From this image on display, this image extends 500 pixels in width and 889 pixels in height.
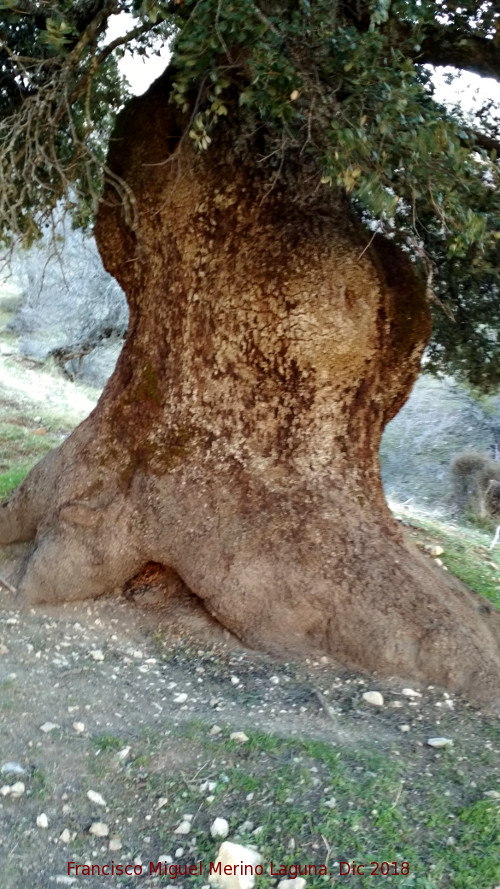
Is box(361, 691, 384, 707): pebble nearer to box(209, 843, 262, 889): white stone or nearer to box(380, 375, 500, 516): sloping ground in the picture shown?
box(209, 843, 262, 889): white stone

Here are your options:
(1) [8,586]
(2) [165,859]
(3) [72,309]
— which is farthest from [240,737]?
(3) [72,309]

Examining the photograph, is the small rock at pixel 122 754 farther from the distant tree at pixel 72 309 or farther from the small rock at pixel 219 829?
the distant tree at pixel 72 309

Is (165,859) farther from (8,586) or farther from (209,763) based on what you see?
(8,586)

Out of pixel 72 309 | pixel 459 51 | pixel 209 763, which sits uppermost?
pixel 459 51

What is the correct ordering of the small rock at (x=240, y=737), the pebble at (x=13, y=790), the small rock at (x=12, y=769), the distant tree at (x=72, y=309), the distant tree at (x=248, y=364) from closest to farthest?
1. the pebble at (x=13, y=790)
2. the small rock at (x=12, y=769)
3. the small rock at (x=240, y=737)
4. the distant tree at (x=248, y=364)
5. the distant tree at (x=72, y=309)

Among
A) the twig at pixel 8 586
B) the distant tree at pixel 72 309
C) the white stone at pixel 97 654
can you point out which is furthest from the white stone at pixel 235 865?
the distant tree at pixel 72 309

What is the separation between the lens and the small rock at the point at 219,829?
3.21 m

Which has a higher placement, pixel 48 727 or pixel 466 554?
pixel 466 554

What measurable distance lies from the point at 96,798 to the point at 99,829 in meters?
0.20

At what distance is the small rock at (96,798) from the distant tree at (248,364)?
171cm

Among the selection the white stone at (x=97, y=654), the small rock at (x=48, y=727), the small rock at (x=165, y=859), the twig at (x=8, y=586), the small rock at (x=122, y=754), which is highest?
the small rock at (x=122, y=754)

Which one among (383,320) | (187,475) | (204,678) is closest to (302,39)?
(383,320)

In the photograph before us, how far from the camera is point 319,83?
3.87m

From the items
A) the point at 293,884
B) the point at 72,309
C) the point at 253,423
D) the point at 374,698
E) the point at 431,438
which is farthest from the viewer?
the point at 72,309
